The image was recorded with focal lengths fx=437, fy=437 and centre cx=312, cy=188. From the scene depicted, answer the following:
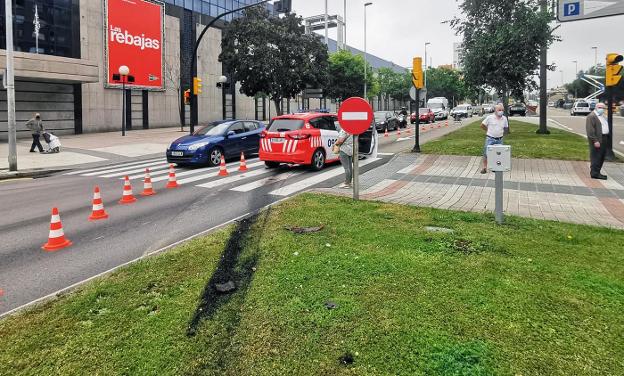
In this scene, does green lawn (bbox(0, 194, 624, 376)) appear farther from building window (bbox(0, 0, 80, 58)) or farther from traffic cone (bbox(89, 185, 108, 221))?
building window (bbox(0, 0, 80, 58))

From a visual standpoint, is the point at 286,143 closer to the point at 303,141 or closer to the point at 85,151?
the point at 303,141

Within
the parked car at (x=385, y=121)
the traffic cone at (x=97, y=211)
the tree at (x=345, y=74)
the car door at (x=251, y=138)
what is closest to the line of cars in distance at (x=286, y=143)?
the car door at (x=251, y=138)

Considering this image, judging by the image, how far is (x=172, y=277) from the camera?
14.6 ft

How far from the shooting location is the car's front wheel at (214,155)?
14125mm

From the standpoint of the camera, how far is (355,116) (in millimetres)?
7660

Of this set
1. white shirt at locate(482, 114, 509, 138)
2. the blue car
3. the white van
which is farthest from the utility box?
the white van

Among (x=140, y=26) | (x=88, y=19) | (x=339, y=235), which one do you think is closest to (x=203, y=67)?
(x=140, y=26)

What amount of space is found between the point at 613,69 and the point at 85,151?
20.6 meters

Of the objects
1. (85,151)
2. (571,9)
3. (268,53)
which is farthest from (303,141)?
(268,53)

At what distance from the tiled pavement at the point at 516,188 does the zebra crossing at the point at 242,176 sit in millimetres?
1310

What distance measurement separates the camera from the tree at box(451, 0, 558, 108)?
58.7 feet

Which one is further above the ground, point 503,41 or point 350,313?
point 503,41

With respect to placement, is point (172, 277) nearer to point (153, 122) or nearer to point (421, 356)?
point (421, 356)

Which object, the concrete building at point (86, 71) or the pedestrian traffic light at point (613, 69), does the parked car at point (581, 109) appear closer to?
the concrete building at point (86, 71)
